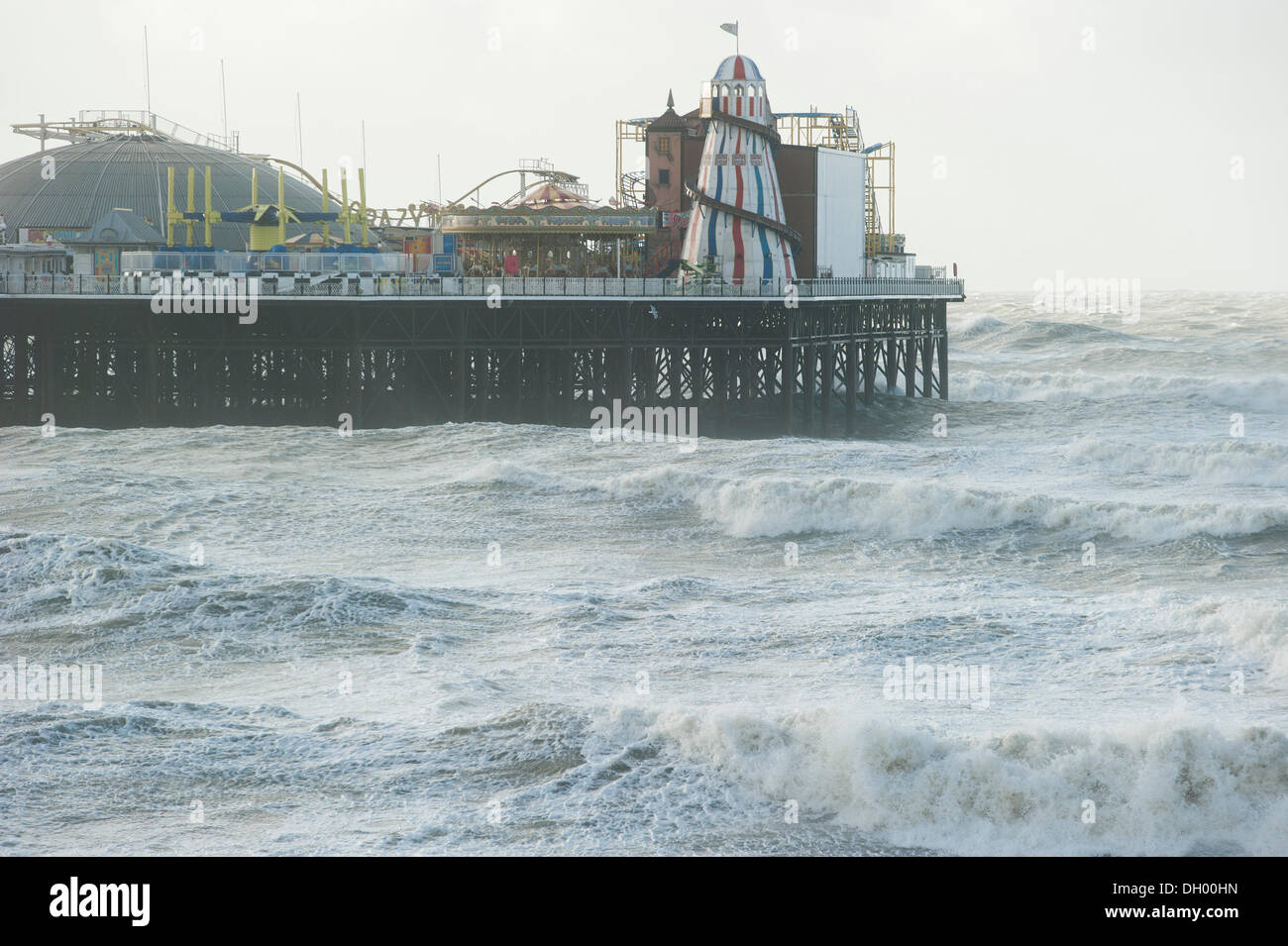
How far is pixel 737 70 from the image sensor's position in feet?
169

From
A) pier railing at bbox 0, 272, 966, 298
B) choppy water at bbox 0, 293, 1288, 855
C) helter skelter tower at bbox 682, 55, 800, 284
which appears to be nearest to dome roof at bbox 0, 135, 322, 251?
pier railing at bbox 0, 272, 966, 298

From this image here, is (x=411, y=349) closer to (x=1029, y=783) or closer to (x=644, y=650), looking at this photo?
(x=644, y=650)

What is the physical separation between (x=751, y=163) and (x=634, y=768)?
37500 mm

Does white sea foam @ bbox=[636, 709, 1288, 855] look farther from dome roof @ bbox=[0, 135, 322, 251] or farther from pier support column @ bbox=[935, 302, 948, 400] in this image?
dome roof @ bbox=[0, 135, 322, 251]

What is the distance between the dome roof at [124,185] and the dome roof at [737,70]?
A: 71.6 feet

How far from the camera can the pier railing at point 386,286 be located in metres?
46.3

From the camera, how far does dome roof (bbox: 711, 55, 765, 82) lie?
51.3 meters

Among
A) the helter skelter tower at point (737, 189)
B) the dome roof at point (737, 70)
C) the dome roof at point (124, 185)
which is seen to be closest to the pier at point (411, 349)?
the helter skelter tower at point (737, 189)

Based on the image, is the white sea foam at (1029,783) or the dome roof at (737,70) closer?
the white sea foam at (1029,783)

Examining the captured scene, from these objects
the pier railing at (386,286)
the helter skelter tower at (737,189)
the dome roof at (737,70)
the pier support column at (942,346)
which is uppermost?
the dome roof at (737,70)

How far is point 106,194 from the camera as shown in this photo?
6781cm

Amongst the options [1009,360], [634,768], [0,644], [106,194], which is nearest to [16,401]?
[106,194]

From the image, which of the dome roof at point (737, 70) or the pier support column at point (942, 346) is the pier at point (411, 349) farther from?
the pier support column at point (942, 346)
